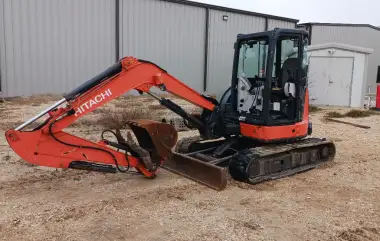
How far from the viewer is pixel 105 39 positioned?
1619cm

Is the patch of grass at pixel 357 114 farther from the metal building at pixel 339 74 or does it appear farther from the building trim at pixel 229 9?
the building trim at pixel 229 9

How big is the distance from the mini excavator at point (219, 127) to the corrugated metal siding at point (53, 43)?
29.7 ft

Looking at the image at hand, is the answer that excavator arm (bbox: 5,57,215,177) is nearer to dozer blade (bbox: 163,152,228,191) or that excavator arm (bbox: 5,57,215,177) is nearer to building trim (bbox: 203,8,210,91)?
dozer blade (bbox: 163,152,228,191)

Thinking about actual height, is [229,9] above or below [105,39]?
above

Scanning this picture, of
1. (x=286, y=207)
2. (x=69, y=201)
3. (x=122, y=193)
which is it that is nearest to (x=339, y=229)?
(x=286, y=207)

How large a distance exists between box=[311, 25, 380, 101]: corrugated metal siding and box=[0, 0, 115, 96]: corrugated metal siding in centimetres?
1481

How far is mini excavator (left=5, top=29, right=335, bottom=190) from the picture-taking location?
16.4ft

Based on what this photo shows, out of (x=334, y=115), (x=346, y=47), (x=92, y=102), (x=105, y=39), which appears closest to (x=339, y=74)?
(x=346, y=47)

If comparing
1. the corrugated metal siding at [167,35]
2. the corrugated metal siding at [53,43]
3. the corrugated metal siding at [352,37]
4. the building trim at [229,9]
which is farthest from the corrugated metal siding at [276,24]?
the corrugated metal siding at [53,43]

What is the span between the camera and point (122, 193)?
542 cm

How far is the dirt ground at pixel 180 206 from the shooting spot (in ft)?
14.0

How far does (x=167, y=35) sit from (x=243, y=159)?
13010 mm

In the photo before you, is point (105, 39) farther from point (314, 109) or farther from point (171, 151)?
point (171, 151)

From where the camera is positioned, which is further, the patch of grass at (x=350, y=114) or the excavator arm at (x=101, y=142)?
the patch of grass at (x=350, y=114)
